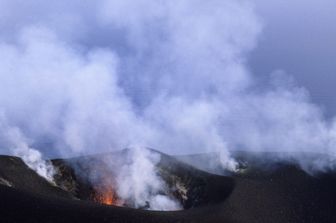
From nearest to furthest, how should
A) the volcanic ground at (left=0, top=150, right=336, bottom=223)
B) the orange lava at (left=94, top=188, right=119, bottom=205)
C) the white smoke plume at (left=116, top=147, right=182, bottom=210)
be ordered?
the volcanic ground at (left=0, top=150, right=336, bottom=223)
the white smoke plume at (left=116, top=147, right=182, bottom=210)
the orange lava at (left=94, top=188, right=119, bottom=205)

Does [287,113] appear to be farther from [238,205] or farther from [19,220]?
[19,220]

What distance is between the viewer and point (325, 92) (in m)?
185

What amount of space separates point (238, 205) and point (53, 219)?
15.2 metres

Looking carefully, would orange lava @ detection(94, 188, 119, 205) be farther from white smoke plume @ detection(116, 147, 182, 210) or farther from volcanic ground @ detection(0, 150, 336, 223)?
white smoke plume @ detection(116, 147, 182, 210)

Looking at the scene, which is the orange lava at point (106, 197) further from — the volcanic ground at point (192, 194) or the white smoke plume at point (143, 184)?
the white smoke plume at point (143, 184)

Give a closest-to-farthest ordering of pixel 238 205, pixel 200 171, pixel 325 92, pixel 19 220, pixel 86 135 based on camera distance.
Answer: pixel 19 220, pixel 238 205, pixel 200 171, pixel 86 135, pixel 325 92

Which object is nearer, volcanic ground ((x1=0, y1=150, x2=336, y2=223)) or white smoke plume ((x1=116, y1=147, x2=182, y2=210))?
volcanic ground ((x1=0, y1=150, x2=336, y2=223))

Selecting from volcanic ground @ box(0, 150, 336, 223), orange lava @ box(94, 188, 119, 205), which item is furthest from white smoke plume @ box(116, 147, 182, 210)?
volcanic ground @ box(0, 150, 336, 223)

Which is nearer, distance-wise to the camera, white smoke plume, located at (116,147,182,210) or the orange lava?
Result: white smoke plume, located at (116,147,182,210)

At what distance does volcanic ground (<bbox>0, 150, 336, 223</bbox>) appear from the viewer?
31266 mm

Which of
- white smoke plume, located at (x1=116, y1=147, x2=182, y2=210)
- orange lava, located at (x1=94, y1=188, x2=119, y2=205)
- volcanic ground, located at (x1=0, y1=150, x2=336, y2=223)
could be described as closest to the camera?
volcanic ground, located at (x1=0, y1=150, x2=336, y2=223)

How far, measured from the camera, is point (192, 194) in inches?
1731

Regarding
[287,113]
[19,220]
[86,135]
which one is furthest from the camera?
[287,113]

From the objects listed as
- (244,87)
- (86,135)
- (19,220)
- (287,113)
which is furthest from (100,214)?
(244,87)
